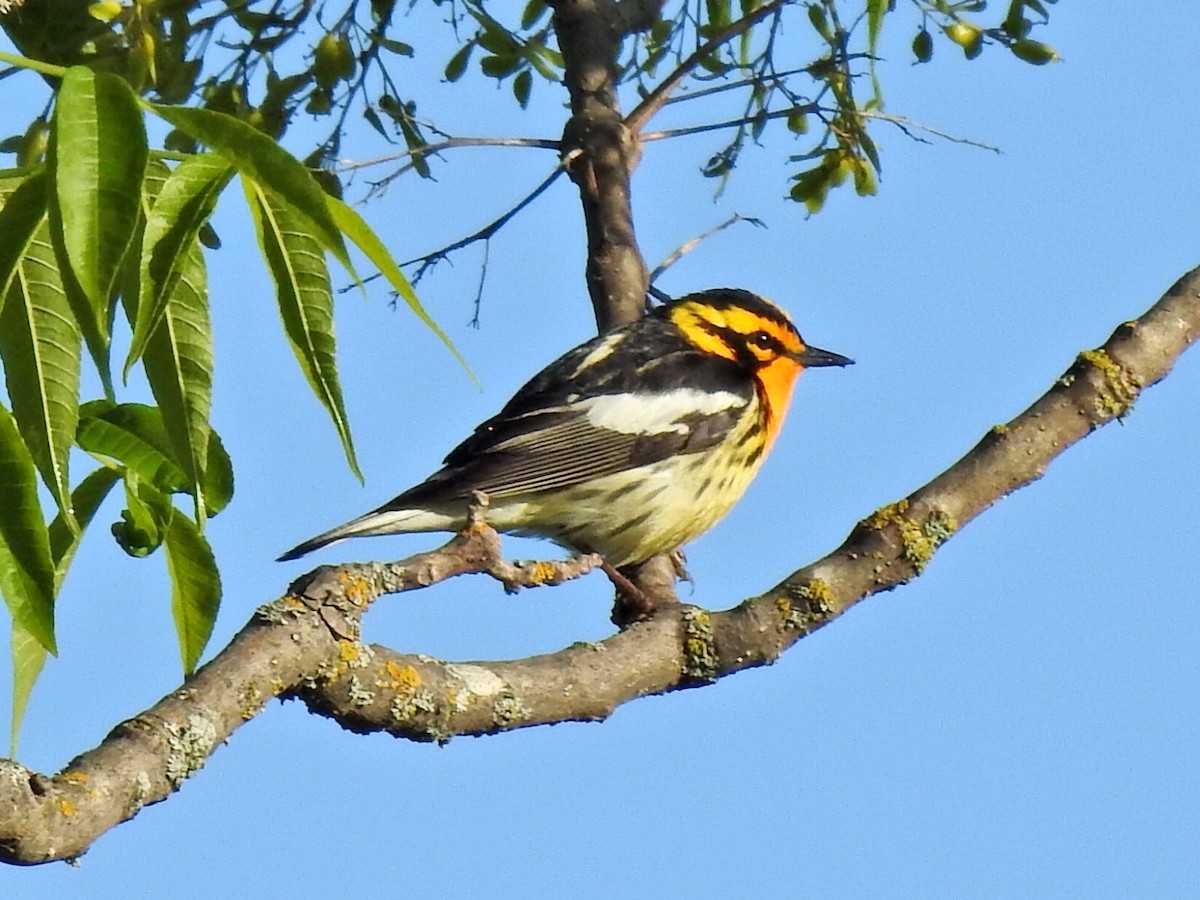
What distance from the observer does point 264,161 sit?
1.79 meters

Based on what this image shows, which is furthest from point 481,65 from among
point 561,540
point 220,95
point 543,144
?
point 561,540

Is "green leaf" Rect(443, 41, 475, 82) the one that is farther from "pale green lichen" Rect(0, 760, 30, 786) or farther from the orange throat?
"pale green lichen" Rect(0, 760, 30, 786)

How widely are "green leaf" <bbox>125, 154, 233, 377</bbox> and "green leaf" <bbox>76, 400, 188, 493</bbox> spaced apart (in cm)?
44

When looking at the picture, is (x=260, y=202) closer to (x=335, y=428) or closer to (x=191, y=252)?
(x=191, y=252)

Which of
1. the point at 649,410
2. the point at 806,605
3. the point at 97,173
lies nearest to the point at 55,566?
the point at 97,173

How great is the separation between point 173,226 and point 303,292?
6.3 inches

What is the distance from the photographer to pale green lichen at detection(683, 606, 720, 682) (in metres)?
2.98

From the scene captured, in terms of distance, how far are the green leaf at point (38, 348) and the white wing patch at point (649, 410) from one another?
3.29m

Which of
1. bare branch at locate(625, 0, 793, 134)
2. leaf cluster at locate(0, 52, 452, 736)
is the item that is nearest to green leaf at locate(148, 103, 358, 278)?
leaf cluster at locate(0, 52, 452, 736)

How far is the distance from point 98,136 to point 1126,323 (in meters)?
2.11

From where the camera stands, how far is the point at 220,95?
4.45 meters

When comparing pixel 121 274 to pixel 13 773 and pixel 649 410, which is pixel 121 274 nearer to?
pixel 13 773

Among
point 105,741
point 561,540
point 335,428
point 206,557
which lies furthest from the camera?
point 561,540

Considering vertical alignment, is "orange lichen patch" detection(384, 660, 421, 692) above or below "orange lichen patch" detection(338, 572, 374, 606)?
below
